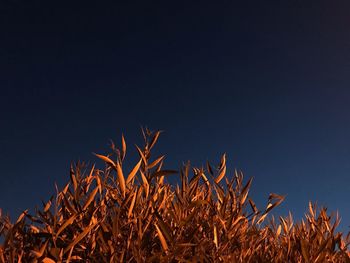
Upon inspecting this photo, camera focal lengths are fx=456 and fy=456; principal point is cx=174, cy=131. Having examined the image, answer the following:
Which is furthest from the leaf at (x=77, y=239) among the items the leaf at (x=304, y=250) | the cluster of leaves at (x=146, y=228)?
the leaf at (x=304, y=250)

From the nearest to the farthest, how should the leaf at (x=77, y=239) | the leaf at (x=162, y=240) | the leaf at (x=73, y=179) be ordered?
the leaf at (x=77, y=239) → the leaf at (x=162, y=240) → the leaf at (x=73, y=179)

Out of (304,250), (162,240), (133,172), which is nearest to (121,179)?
(133,172)

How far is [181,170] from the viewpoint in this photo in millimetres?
3232

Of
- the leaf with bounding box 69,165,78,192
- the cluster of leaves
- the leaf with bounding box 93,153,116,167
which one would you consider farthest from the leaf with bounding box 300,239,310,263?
the leaf with bounding box 69,165,78,192

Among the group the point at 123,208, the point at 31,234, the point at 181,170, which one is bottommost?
the point at 31,234

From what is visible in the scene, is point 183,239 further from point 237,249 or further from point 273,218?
point 273,218

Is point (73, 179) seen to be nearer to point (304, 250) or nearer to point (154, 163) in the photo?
point (154, 163)

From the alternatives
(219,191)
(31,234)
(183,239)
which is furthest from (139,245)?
(219,191)

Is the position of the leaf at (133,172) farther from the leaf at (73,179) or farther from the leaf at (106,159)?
the leaf at (73,179)

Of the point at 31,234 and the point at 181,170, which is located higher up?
the point at 181,170

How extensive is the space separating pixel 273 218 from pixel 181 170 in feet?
3.95

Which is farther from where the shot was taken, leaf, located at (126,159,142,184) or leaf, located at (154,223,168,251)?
leaf, located at (126,159,142,184)

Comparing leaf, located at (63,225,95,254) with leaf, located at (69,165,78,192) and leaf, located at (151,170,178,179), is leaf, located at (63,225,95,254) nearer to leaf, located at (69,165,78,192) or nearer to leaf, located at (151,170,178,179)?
leaf, located at (69,165,78,192)

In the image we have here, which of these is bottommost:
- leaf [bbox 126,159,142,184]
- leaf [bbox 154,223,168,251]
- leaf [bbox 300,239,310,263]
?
leaf [bbox 154,223,168,251]
